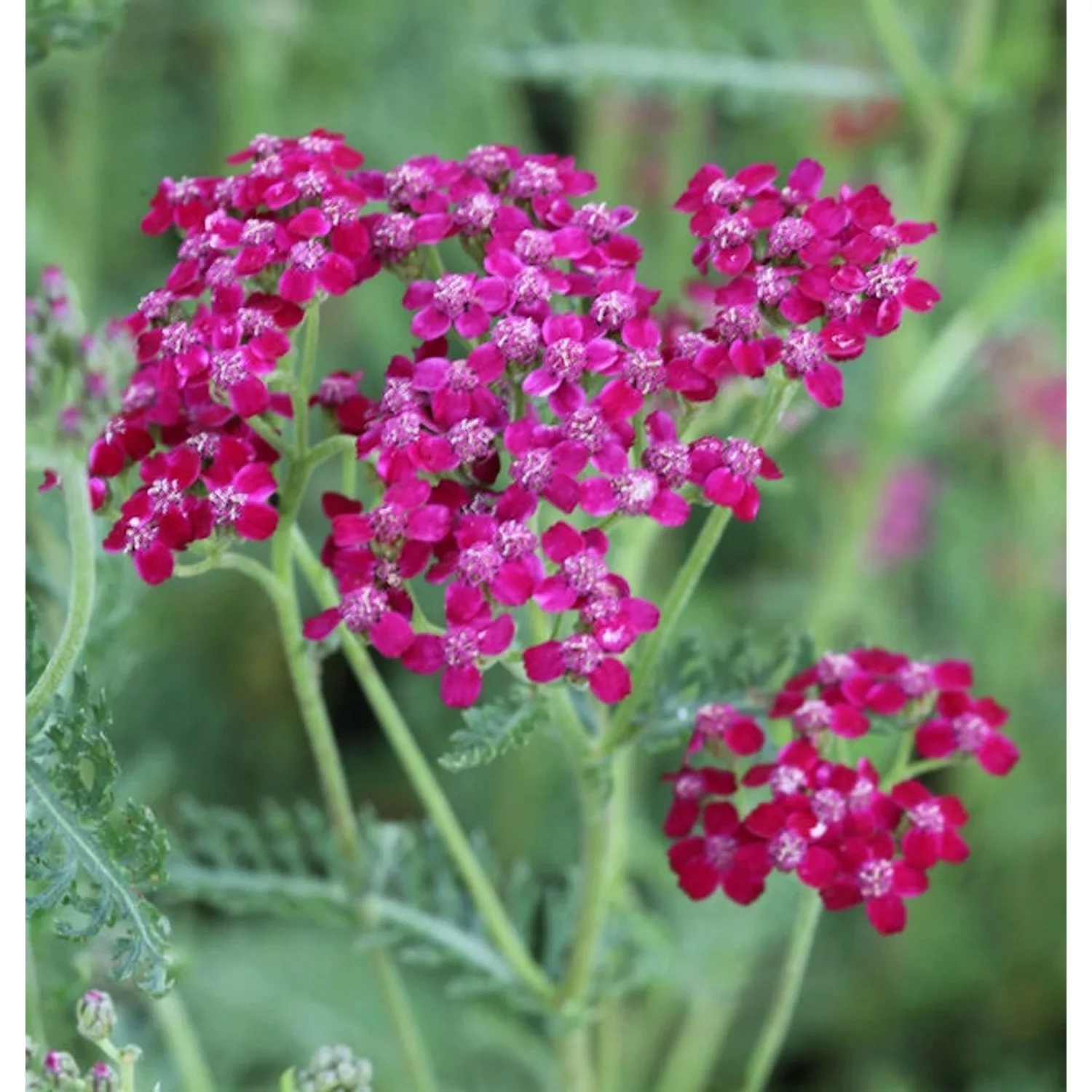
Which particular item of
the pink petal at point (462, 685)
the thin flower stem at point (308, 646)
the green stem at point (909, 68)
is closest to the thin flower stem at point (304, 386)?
the thin flower stem at point (308, 646)

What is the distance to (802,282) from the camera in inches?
22.5

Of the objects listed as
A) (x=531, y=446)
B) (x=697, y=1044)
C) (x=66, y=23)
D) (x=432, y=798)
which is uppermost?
(x=66, y=23)

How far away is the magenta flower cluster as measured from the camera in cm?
54

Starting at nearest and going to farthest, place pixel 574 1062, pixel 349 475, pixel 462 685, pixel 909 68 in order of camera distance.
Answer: pixel 462 685 → pixel 349 475 → pixel 574 1062 → pixel 909 68

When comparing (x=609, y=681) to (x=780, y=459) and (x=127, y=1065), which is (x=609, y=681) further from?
(x=780, y=459)

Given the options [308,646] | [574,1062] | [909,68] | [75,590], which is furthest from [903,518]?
[75,590]

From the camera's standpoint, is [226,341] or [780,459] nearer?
[226,341]

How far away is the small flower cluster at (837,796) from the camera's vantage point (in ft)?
2.01

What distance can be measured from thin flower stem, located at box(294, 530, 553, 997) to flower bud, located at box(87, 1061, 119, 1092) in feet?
0.55

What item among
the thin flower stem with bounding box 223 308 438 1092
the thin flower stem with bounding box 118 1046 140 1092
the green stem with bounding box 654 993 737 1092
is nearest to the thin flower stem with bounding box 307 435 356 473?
the thin flower stem with bounding box 223 308 438 1092

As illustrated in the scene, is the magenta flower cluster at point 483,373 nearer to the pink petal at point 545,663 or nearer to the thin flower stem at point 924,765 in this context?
the pink petal at point 545,663

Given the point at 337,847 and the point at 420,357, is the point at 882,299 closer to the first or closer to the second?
the point at 420,357

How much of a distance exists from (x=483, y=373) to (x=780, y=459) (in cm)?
108
